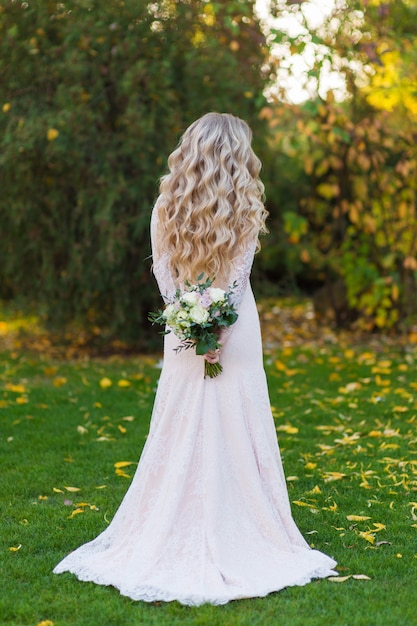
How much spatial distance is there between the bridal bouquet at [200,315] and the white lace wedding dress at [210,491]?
16 cm

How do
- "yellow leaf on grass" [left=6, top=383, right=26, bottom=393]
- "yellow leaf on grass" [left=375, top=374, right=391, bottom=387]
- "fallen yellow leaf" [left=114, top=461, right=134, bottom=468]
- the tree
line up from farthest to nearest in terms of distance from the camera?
the tree, "yellow leaf on grass" [left=375, top=374, right=391, bottom=387], "yellow leaf on grass" [left=6, top=383, right=26, bottom=393], "fallen yellow leaf" [left=114, top=461, right=134, bottom=468]

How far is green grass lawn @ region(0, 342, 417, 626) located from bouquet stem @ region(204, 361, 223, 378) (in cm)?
95

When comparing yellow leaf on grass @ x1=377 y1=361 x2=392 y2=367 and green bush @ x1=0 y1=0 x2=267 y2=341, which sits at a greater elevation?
green bush @ x1=0 y1=0 x2=267 y2=341

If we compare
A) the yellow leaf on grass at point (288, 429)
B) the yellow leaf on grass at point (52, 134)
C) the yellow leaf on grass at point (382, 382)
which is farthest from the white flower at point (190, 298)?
the yellow leaf on grass at point (52, 134)

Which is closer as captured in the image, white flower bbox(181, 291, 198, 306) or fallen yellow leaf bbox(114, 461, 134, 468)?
white flower bbox(181, 291, 198, 306)

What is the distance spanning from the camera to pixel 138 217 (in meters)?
7.95

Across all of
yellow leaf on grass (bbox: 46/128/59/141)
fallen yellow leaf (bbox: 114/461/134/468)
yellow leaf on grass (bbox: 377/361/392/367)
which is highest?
yellow leaf on grass (bbox: 46/128/59/141)

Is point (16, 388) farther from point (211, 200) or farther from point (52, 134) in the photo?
point (211, 200)

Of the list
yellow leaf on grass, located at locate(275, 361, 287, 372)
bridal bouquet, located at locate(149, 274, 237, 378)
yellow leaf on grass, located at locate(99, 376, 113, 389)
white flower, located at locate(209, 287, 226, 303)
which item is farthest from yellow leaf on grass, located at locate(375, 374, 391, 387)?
white flower, located at locate(209, 287, 226, 303)

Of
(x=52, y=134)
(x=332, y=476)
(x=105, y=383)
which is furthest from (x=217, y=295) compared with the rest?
(x=52, y=134)

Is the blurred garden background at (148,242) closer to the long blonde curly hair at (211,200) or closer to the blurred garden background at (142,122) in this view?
the blurred garden background at (142,122)

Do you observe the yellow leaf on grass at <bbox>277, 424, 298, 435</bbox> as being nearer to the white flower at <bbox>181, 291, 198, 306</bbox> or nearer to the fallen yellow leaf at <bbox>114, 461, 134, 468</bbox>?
the fallen yellow leaf at <bbox>114, 461, 134, 468</bbox>

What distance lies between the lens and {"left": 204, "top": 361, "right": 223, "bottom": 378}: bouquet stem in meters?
3.75

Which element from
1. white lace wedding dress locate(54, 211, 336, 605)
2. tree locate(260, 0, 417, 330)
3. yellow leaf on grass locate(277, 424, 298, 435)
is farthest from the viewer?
tree locate(260, 0, 417, 330)
